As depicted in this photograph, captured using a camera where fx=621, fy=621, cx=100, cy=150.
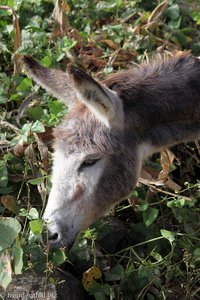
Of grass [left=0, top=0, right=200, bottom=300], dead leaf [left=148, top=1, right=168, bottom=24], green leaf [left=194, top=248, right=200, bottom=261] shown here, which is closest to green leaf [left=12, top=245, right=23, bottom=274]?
grass [left=0, top=0, right=200, bottom=300]

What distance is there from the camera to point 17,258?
11.6 ft

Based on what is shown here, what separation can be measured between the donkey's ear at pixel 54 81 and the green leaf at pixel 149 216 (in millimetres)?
961

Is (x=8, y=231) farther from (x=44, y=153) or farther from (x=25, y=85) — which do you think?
(x=25, y=85)

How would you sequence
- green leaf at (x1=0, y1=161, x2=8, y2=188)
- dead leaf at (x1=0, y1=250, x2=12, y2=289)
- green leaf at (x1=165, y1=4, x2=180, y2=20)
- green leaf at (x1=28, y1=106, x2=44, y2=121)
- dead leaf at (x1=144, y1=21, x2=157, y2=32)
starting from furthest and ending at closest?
1. green leaf at (x1=165, y1=4, x2=180, y2=20)
2. dead leaf at (x1=144, y1=21, x2=157, y2=32)
3. green leaf at (x1=28, y1=106, x2=44, y2=121)
4. green leaf at (x1=0, y1=161, x2=8, y2=188)
5. dead leaf at (x1=0, y1=250, x2=12, y2=289)

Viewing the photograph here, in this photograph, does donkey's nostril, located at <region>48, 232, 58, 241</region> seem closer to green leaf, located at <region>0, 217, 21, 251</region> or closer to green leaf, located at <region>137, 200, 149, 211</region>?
green leaf, located at <region>0, 217, 21, 251</region>

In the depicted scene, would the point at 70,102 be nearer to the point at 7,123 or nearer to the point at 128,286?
the point at 7,123

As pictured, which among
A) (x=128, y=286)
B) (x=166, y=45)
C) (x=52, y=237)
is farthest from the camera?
(x=166, y=45)

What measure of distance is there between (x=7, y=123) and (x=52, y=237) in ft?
4.62

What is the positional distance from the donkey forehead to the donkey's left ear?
6cm

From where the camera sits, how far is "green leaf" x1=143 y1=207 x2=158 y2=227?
13.6 ft

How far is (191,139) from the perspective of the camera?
4.03 metres

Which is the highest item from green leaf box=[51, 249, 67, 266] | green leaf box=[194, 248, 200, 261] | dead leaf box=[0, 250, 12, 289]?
dead leaf box=[0, 250, 12, 289]

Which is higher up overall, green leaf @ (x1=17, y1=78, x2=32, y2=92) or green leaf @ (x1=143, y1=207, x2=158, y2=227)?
green leaf @ (x1=17, y1=78, x2=32, y2=92)

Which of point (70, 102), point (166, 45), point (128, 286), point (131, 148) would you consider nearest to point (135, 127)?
point (131, 148)
